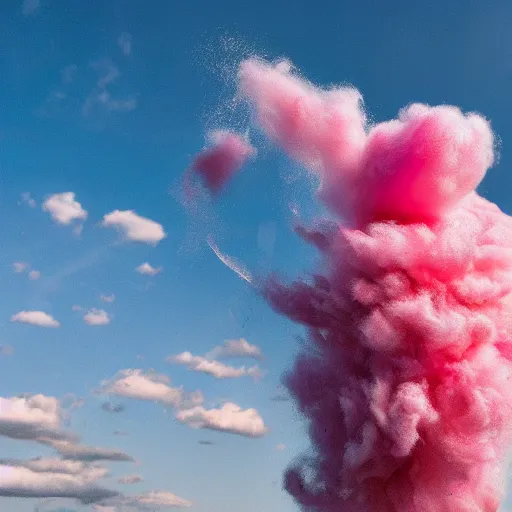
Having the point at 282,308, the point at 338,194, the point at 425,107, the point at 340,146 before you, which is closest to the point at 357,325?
the point at 282,308

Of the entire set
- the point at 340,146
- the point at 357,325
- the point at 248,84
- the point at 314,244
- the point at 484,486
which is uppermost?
the point at 248,84

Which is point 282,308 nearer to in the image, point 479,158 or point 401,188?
point 401,188

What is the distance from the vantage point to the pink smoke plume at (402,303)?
51.4 ft

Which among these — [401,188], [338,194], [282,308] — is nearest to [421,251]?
[401,188]

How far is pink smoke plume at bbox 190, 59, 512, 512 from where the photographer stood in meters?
15.7

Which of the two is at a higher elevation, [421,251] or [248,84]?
[248,84]

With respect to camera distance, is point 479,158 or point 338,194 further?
point 338,194

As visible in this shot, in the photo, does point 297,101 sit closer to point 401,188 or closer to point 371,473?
point 401,188

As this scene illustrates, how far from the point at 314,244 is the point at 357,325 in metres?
2.71

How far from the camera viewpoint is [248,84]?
670 inches

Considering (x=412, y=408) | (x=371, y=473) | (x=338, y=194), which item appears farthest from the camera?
(x=338, y=194)

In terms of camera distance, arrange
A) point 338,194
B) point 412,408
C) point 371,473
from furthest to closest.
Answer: point 338,194
point 371,473
point 412,408

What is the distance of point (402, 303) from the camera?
15.9m

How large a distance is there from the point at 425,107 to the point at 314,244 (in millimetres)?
4740
